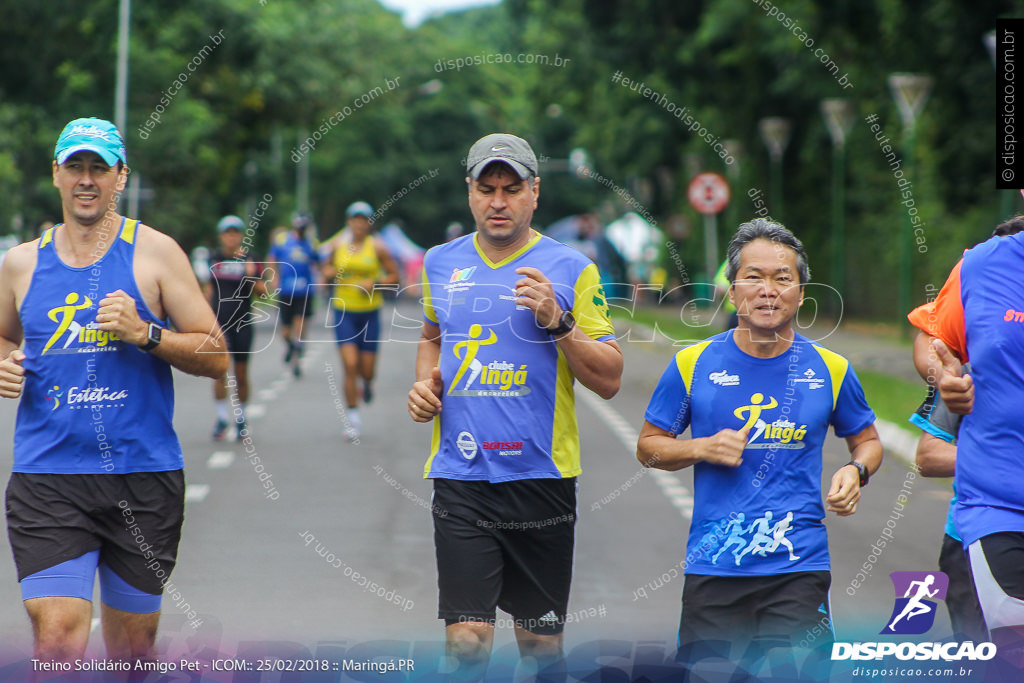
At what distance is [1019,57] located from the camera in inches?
283

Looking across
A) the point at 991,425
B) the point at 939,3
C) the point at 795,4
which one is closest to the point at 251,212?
the point at 795,4

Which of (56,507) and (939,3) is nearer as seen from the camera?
(56,507)

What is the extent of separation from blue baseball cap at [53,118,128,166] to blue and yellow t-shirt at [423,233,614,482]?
111 centimetres

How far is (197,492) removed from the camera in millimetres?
10617

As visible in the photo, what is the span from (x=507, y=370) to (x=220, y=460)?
814 centimetres

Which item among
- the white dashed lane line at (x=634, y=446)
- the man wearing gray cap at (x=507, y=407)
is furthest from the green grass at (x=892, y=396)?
the man wearing gray cap at (x=507, y=407)

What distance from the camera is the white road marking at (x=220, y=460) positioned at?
12.0 m

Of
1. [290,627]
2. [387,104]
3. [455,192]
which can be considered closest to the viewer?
[290,627]

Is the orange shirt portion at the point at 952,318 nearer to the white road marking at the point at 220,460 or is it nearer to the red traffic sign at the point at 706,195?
the white road marking at the point at 220,460

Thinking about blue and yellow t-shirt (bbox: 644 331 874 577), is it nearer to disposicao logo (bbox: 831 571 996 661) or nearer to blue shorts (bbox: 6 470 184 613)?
disposicao logo (bbox: 831 571 996 661)

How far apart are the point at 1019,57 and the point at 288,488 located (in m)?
5.99

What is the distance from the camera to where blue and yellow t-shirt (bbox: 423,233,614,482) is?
4.67 metres

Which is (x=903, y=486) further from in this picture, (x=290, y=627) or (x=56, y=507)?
(x=56, y=507)

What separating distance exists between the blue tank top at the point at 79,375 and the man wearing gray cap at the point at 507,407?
0.88 meters
